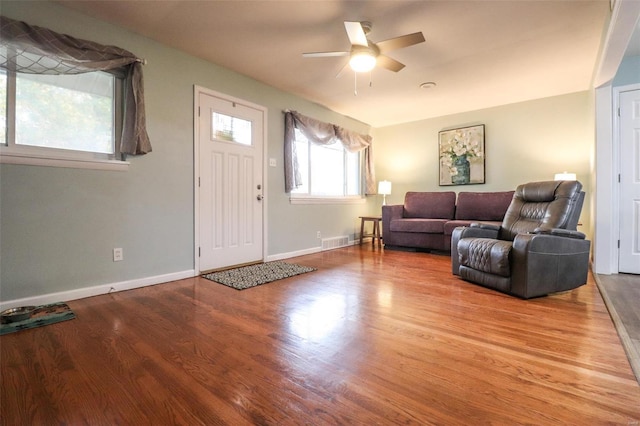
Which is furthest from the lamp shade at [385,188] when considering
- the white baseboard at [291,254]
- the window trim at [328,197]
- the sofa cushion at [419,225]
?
the white baseboard at [291,254]

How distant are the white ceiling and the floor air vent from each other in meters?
2.30

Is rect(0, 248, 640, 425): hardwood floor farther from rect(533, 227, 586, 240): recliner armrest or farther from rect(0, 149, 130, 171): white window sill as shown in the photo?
rect(0, 149, 130, 171): white window sill

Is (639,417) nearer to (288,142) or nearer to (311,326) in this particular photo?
(311,326)

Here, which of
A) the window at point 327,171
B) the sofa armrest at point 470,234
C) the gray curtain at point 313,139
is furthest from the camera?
the window at point 327,171

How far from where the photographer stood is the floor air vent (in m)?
4.90

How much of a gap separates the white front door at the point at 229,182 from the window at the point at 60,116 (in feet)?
2.73

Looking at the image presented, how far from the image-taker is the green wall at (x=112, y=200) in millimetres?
2164

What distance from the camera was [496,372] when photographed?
4.44 feet

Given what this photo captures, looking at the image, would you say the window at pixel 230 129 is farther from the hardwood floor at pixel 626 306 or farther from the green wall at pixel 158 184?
the hardwood floor at pixel 626 306

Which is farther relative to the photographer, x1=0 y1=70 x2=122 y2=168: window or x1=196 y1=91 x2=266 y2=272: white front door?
x1=196 y1=91 x2=266 y2=272: white front door

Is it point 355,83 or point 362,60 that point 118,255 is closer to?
point 362,60

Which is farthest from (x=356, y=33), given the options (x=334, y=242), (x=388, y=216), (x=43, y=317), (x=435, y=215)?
(x=435, y=215)

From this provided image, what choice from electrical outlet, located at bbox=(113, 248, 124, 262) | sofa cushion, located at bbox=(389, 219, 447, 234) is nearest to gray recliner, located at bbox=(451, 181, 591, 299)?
sofa cushion, located at bbox=(389, 219, 447, 234)

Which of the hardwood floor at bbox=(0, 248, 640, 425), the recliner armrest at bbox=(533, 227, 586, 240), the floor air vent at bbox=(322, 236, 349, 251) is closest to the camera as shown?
the hardwood floor at bbox=(0, 248, 640, 425)
